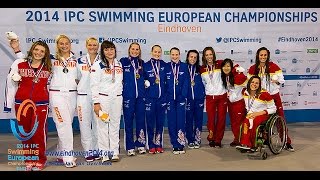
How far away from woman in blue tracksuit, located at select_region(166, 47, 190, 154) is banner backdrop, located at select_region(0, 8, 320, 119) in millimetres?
1405

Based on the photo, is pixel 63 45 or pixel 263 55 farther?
pixel 263 55

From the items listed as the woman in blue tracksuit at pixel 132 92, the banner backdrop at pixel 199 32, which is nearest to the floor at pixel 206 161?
the woman in blue tracksuit at pixel 132 92

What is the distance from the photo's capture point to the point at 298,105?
6.65m

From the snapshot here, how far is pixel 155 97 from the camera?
190 inches

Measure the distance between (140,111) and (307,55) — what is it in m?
3.29

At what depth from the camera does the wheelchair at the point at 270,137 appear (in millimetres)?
4480

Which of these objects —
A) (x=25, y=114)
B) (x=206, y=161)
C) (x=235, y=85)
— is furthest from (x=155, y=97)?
(x=25, y=114)

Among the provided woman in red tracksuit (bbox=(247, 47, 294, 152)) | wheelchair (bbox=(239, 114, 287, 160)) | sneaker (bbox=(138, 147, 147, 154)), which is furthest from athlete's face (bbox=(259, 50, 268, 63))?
sneaker (bbox=(138, 147, 147, 154))

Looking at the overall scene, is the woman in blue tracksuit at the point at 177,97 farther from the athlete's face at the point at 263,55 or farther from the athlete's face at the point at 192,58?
the athlete's face at the point at 263,55

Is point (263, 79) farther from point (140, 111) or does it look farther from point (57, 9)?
point (57, 9)

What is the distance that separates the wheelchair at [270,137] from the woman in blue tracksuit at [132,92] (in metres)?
1.36

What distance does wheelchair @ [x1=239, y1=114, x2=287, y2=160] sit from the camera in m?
4.48

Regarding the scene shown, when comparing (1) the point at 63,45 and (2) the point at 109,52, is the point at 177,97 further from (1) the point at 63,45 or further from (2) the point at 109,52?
(1) the point at 63,45

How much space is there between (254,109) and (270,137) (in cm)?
39
